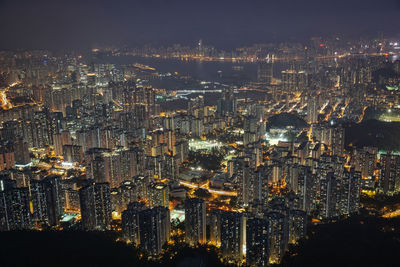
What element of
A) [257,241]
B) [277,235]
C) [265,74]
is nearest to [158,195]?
[257,241]

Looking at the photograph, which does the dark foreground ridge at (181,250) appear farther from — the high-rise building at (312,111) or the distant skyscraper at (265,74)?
the distant skyscraper at (265,74)

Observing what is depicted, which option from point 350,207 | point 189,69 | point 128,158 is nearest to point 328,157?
point 350,207

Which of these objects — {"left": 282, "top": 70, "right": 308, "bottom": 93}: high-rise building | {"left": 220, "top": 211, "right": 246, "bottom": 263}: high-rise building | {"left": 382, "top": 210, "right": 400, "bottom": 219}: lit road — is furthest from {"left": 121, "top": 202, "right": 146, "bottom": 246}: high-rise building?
{"left": 282, "top": 70, "right": 308, "bottom": 93}: high-rise building

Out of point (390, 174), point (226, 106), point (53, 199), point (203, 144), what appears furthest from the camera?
point (226, 106)

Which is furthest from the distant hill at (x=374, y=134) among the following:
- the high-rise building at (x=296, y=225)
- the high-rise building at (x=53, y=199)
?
the high-rise building at (x=53, y=199)

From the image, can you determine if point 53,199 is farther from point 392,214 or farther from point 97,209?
point 392,214

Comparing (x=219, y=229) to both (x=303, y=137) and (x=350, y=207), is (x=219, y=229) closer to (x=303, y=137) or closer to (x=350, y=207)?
(x=350, y=207)
